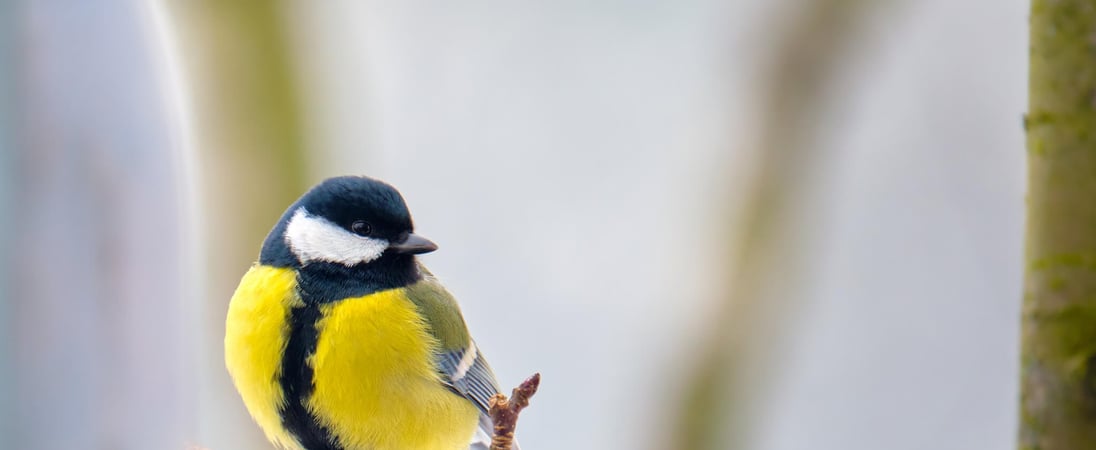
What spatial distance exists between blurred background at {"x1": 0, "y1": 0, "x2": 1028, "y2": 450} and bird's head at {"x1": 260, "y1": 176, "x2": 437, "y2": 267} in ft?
0.34

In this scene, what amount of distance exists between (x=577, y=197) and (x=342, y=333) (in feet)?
2.84

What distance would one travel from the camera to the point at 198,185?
1108 mm

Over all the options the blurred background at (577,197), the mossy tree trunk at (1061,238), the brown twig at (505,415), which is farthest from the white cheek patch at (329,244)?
the mossy tree trunk at (1061,238)

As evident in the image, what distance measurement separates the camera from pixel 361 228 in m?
0.92

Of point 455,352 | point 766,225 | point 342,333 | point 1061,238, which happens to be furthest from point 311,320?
point 1061,238

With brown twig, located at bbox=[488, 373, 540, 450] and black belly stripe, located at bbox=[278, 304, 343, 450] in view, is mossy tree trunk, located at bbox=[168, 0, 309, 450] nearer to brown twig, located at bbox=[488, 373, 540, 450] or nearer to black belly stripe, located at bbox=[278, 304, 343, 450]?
black belly stripe, located at bbox=[278, 304, 343, 450]

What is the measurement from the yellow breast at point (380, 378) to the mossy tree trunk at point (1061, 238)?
58 centimetres

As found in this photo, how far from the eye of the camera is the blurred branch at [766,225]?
2.93 ft

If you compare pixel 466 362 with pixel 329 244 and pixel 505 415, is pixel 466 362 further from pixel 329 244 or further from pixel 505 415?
pixel 505 415

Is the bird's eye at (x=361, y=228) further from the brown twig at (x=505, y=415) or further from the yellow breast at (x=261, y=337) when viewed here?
the brown twig at (x=505, y=415)

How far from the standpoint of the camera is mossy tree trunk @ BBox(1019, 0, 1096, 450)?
396mm

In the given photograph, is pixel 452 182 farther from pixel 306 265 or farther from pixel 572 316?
pixel 306 265

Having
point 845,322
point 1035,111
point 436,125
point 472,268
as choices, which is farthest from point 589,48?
point 1035,111

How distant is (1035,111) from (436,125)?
134 centimetres
